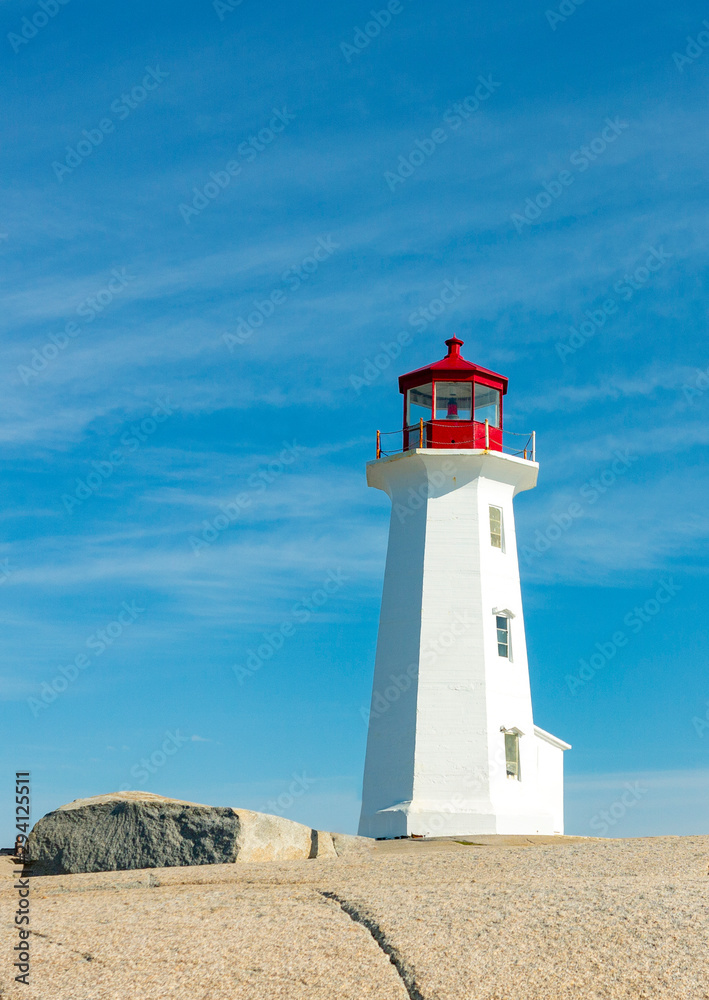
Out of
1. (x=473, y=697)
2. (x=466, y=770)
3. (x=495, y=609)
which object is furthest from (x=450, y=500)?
(x=466, y=770)

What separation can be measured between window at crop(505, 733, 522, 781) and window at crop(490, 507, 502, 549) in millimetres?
4612

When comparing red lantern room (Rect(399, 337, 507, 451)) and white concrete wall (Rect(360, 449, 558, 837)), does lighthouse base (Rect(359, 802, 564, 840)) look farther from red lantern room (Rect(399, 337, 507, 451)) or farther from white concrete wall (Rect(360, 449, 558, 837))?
red lantern room (Rect(399, 337, 507, 451))

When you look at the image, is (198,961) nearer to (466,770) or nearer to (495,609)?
(466,770)

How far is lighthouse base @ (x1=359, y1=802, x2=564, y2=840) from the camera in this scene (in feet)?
74.0

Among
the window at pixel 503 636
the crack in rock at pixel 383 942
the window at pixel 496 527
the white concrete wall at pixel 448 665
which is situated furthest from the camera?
the window at pixel 496 527

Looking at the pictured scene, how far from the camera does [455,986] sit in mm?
8164

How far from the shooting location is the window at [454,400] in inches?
1077

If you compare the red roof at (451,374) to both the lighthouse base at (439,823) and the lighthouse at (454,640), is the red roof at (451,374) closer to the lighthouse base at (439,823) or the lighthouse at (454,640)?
the lighthouse at (454,640)

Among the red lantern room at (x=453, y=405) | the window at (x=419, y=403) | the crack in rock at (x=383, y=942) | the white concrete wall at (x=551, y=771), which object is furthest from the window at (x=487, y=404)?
the crack in rock at (x=383, y=942)

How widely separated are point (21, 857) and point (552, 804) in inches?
573

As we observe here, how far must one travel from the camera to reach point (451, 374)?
89.0 ft

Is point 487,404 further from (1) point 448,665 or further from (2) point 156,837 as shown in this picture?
(2) point 156,837

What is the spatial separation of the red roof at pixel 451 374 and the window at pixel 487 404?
0.26m

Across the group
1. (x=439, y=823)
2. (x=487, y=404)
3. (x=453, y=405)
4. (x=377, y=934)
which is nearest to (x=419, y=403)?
(x=453, y=405)
